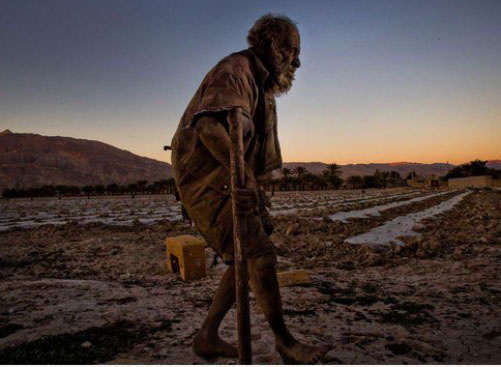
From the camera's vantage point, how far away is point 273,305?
142cm

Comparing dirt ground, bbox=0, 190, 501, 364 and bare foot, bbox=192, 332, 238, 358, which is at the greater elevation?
bare foot, bbox=192, 332, 238, 358

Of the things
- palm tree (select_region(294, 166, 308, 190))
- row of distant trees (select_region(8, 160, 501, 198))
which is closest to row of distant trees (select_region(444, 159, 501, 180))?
row of distant trees (select_region(8, 160, 501, 198))

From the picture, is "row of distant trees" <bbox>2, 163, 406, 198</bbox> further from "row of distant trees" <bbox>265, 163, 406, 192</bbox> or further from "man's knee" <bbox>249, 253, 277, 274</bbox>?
"man's knee" <bbox>249, 253, 277, 274</bbox>

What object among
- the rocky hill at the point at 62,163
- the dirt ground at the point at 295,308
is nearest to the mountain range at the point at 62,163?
the rocky hill at the point at 62,163

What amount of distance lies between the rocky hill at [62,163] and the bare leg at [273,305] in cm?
10949

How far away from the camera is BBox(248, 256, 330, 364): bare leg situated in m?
1.40

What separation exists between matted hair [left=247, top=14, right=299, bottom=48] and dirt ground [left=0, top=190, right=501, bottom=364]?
1.71 meters

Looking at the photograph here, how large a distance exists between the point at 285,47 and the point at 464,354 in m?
1.93

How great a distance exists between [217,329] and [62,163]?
14542cm

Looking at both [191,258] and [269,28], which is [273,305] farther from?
[191,258]

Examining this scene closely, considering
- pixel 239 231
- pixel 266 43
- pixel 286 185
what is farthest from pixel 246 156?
pixel 286 185

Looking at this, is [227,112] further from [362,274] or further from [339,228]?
[339,228]

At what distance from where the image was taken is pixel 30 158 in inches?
5059

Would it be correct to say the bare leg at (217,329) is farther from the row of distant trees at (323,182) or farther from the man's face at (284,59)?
the row of distant trees at (323,182)
